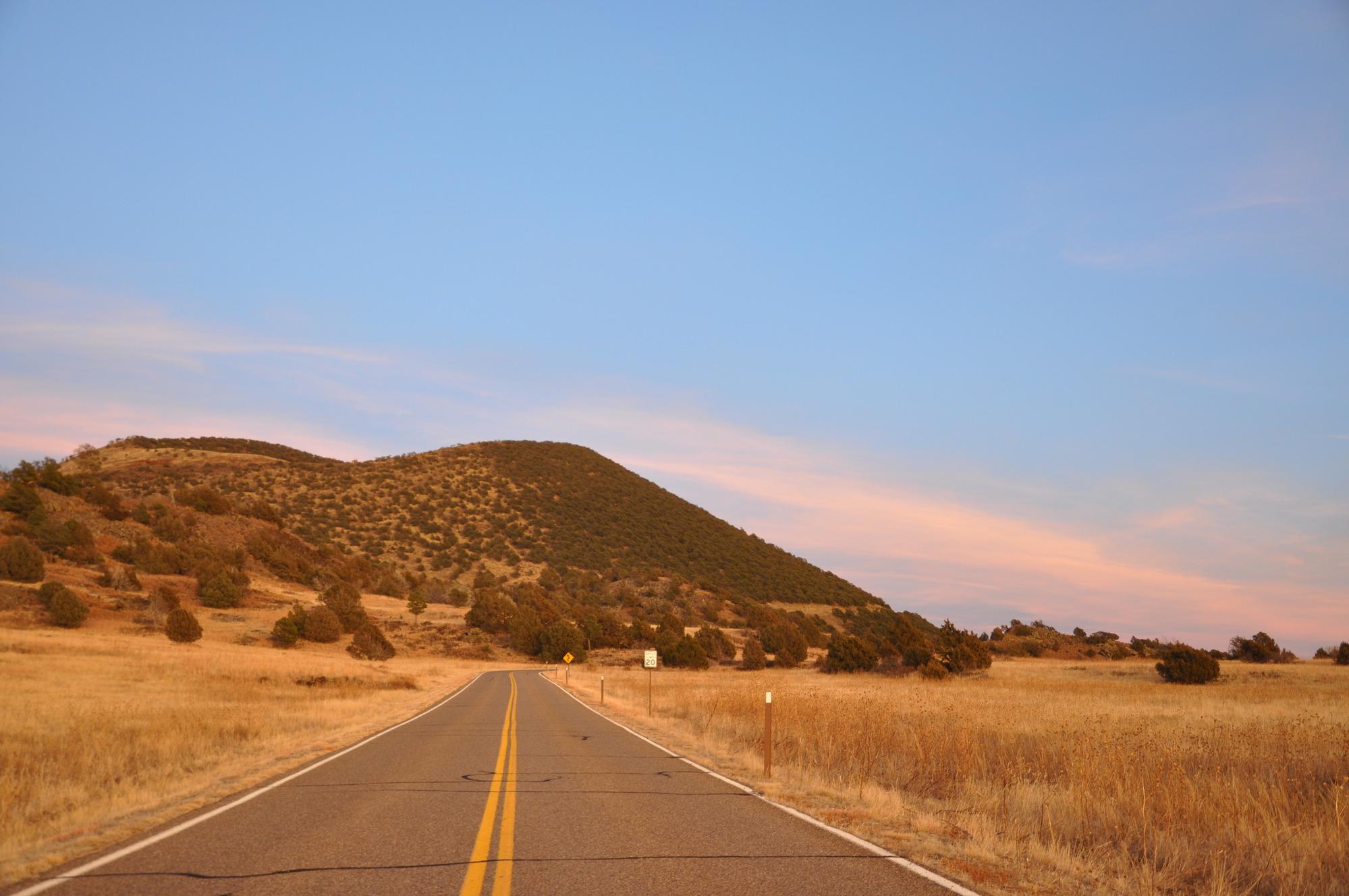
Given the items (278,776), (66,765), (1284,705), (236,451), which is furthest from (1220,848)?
(236,451)

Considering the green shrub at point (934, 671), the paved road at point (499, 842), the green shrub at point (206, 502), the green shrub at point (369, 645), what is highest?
the green shrub at point (206, 502)

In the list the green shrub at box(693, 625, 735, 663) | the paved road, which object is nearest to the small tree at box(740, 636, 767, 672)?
the green shrub at box(693, 625, 735, 663)

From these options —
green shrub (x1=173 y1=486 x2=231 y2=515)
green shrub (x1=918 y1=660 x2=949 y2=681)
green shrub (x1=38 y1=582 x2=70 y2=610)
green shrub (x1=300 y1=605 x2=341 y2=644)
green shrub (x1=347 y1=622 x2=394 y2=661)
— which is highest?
green shrub (x1=173 y1=486 x2=231 y2=515)

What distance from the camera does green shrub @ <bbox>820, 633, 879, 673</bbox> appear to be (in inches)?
2082

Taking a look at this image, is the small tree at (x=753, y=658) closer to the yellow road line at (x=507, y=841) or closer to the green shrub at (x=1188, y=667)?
the green shrub at (x=1188, y=667)

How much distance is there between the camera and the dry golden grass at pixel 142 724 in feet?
32.1

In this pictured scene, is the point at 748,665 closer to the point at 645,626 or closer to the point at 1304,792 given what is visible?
the point at 645,626

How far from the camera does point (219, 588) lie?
56.8 metres

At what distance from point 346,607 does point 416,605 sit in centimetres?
897

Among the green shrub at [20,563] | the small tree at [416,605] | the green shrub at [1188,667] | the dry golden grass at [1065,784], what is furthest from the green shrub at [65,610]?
the green shrub at [1188,667]

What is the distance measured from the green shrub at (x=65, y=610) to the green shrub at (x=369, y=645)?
15381mm

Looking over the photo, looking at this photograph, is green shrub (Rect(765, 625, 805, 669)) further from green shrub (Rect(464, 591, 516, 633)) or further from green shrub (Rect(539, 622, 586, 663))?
green shrub (Rect(464, 591, 516, 633))

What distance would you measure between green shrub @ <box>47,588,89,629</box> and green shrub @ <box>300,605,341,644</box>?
13.0m

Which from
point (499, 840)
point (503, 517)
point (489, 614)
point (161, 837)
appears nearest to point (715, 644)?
point (489, 614)
